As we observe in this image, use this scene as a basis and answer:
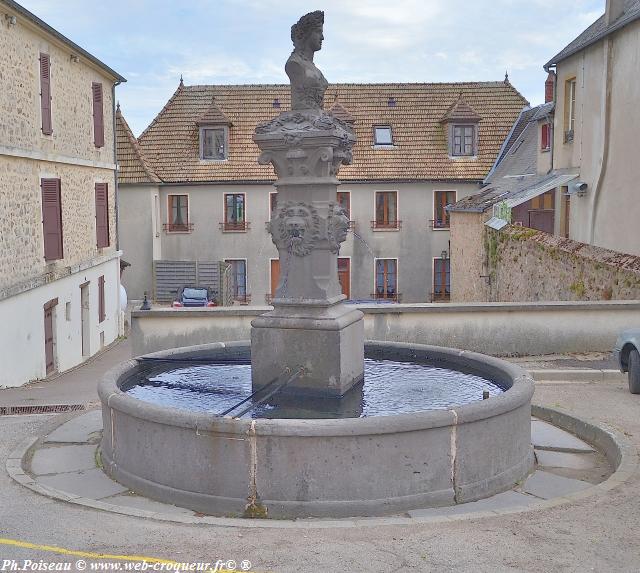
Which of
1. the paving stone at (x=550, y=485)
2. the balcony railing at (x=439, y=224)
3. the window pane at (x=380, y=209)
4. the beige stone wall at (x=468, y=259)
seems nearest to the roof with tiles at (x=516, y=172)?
the beige stone wall at (x=468, y=259)

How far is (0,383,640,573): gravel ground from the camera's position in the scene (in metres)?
5.27

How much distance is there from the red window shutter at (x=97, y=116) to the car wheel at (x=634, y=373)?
699 inches

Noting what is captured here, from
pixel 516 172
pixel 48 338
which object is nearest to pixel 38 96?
pixel 48 338

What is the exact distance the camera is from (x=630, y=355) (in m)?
10.8

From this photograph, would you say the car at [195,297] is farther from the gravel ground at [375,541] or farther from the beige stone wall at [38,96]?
the gravel ground at [375,541]

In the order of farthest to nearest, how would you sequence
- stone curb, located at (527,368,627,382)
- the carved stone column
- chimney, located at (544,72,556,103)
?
1. chimney, located at (544,72,556,103)
2. stone curb, located at (527,368,627,382)
3. the carved stone column

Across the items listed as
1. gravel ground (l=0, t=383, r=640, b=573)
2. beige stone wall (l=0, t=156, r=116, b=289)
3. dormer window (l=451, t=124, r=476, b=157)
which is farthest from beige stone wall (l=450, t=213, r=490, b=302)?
gravel ground (l=0, t=383, r=640, b=573)

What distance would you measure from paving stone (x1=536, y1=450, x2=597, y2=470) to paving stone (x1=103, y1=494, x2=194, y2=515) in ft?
12.1

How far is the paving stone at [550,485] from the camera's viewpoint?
680cm

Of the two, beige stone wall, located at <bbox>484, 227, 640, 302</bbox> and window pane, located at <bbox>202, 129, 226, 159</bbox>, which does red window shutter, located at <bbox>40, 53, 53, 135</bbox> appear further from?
window pane, located at <bbox>202, 129, 226, 159</bbox>

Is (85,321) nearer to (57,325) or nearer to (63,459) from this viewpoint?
(57,325)

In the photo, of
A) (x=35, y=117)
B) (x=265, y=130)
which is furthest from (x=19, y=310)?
(x=265, y=130)

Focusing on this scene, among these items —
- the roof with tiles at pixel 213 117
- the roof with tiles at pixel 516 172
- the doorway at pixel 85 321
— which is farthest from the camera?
the roof with tiles at pixel 213 117

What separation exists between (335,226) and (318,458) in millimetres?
2793
